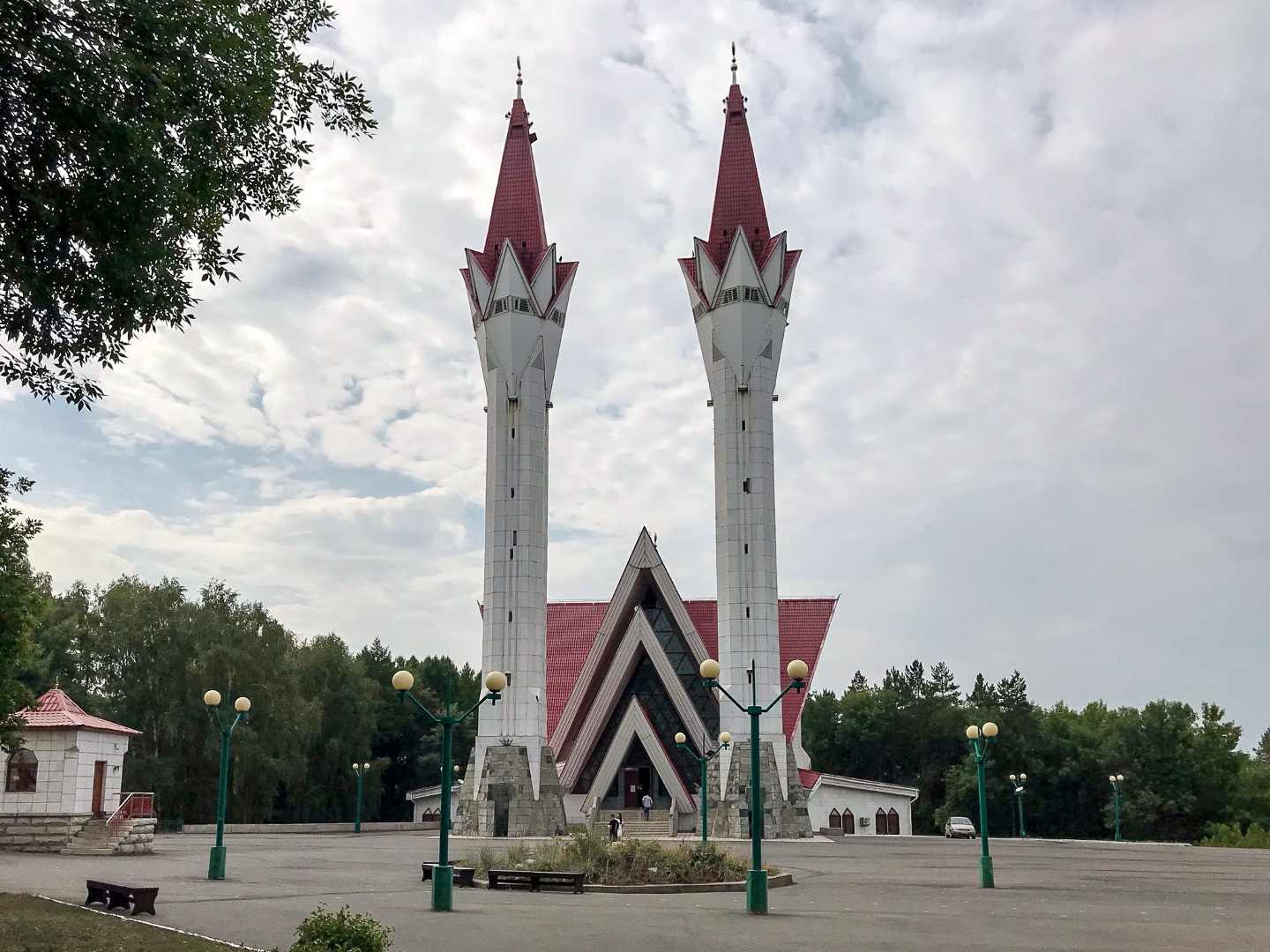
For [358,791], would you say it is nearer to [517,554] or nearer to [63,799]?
[517,554]

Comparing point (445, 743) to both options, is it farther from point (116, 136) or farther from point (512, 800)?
point (512, 800)

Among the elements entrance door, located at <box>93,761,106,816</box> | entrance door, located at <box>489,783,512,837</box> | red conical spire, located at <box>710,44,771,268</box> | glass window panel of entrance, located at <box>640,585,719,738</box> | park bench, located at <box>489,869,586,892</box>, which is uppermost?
red conical spire, located at <box>710,44,771,268</box>

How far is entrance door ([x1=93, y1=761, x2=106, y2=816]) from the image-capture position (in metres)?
29.9

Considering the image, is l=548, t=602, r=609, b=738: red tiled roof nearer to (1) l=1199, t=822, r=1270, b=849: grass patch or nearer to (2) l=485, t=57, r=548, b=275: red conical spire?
(2) l=485, t=57, r=548, b=275: red conical spire

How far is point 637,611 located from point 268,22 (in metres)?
39.9

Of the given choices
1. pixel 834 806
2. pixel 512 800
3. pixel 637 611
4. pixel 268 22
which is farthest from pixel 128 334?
pixel 834 806

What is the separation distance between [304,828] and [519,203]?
29.8 meters

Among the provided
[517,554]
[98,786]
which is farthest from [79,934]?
[517,554]

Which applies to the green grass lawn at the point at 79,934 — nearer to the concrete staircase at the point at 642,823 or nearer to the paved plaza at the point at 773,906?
the paved plaza at the point at 773,906

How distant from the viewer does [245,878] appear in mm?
20266

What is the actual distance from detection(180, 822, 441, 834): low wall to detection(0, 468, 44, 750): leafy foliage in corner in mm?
30395

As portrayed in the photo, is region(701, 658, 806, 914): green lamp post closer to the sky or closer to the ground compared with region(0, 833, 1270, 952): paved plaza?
closer to the sky

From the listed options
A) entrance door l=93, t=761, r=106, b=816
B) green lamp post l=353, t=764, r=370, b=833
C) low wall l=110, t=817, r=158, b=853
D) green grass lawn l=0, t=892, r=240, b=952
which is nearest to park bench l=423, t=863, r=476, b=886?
green grass lawn l=0, t=892, r=240, b=952

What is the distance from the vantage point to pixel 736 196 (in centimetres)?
4775
